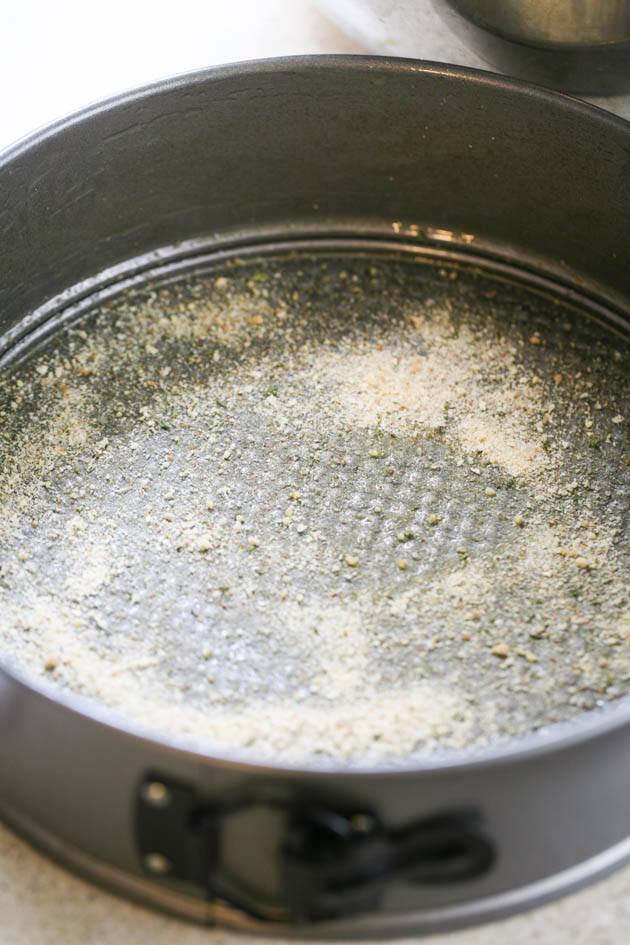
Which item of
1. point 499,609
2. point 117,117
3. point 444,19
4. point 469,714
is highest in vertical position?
point 444,19

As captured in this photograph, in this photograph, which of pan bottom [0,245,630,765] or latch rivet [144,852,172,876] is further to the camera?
pan bottom [0,245,630,765]

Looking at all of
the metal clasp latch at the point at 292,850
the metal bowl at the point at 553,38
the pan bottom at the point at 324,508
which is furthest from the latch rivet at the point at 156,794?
the metal bowl at the point at 553,38

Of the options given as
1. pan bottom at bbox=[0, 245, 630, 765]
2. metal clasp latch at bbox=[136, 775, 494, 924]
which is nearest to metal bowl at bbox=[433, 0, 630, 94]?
pan bottom at bbox=[0, 245, 630, 765]

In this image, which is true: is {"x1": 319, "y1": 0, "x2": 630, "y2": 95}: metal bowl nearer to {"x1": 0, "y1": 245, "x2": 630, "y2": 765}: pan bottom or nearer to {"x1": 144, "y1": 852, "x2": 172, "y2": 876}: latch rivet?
{"x1": 0, "y1": 245, "x2": 630, "y2": 765}: pan bottom

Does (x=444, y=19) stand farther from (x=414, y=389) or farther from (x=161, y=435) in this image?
(x=161, y=435)

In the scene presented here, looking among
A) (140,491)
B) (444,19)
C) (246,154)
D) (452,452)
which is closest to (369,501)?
(452,452)

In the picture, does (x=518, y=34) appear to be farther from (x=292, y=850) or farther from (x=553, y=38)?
(x=292, y=850)

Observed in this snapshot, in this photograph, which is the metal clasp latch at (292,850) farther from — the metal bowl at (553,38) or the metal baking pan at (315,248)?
the metal bowl at (553,38)
